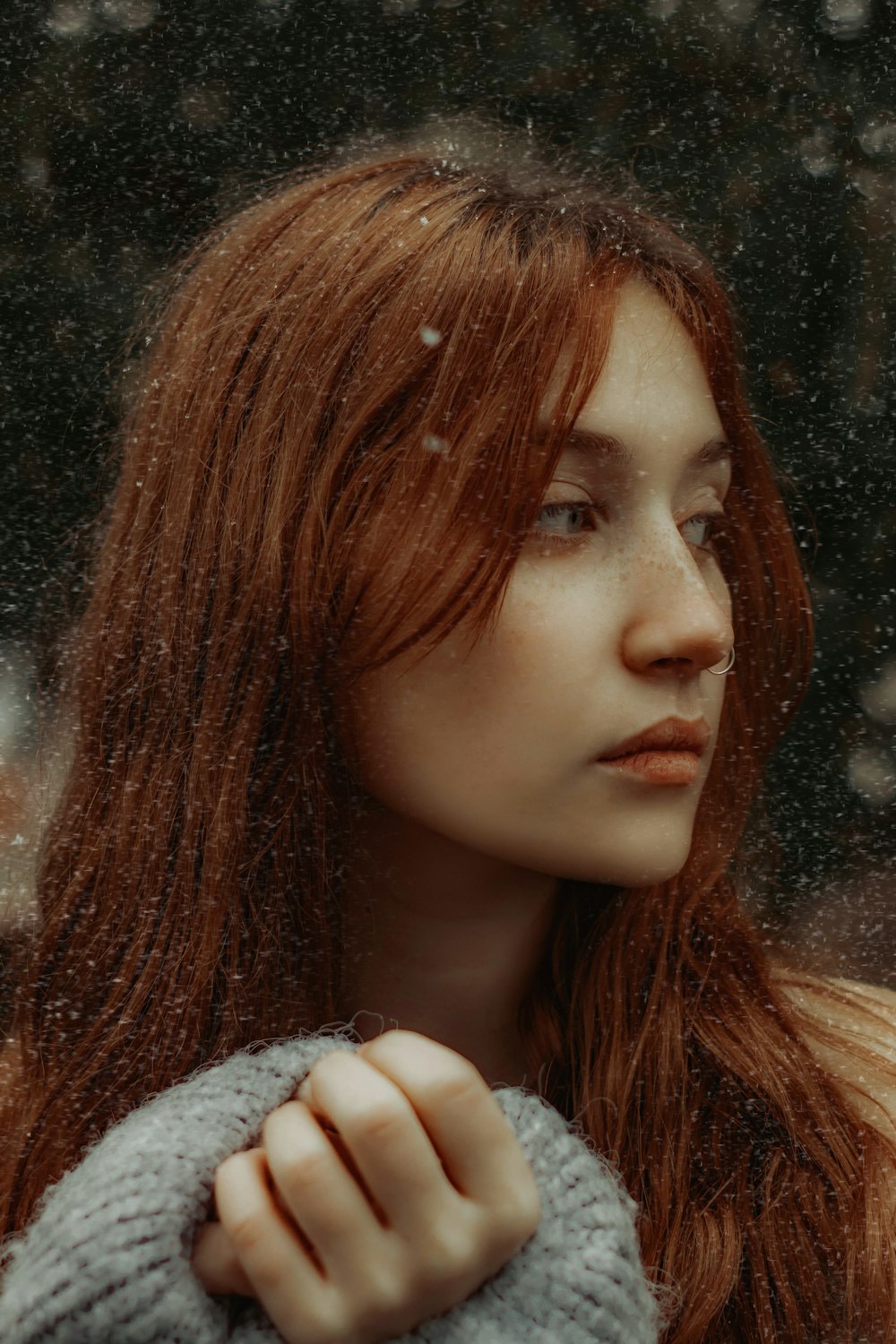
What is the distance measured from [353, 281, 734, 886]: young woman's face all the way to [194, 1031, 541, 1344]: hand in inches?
4.0

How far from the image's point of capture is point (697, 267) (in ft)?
1.45

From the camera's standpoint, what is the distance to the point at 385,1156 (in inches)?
11.8

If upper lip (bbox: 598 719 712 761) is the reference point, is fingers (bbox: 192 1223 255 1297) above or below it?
below

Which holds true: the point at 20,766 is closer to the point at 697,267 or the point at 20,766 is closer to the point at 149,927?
the point at 149,927

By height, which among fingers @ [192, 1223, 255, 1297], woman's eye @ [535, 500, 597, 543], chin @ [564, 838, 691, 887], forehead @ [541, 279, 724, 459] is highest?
forehead @ [541, 279, 724, 459]

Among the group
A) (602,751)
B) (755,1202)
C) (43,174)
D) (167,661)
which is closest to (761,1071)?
(755,1202)

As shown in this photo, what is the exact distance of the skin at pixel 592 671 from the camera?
38 cm

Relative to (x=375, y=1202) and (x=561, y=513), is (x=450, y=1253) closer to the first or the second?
(x=375, y=1202)

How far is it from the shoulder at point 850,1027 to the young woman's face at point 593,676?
11cm

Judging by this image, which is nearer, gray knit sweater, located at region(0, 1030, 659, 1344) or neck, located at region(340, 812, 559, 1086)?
gray knit sweater, located at region(0, 1030, 659, 1344)

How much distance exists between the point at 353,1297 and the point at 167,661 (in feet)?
0.69

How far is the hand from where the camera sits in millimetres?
301

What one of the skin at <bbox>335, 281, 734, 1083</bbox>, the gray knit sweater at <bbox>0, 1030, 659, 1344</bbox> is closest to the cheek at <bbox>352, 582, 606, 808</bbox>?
the skin at <bbox>335, 281, 734, 1083</bbox>

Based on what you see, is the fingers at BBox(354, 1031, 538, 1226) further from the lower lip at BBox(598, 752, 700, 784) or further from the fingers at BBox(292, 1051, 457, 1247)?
the lower lip at BBox(598, 752, 700, 784)
